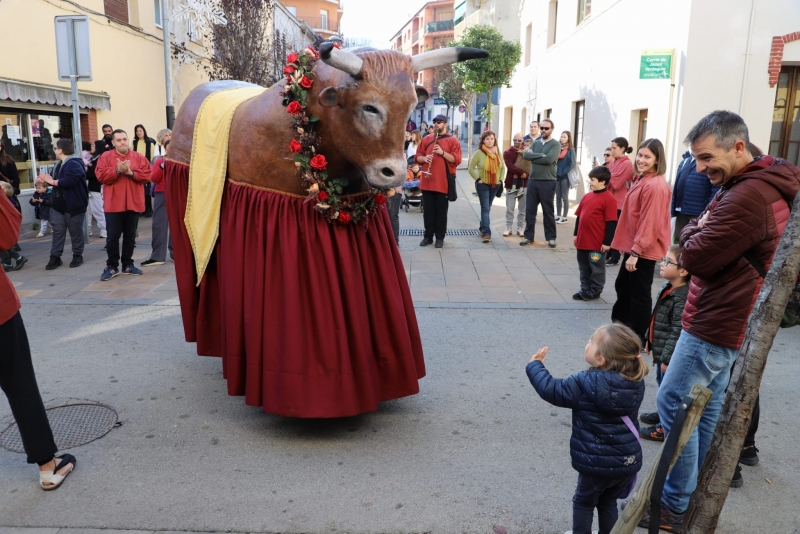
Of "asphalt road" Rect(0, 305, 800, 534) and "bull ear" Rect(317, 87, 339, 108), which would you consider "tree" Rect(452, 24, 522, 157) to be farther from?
"bull ear" Rect(317, 87, 339, 108)

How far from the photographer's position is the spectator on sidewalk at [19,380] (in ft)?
9.86

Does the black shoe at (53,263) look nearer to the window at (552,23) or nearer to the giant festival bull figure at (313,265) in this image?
the giant festival bull figure at (313,265)

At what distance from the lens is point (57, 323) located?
5969mm

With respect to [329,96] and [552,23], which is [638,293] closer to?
[329,96]

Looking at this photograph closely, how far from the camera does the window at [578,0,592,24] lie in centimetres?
1451

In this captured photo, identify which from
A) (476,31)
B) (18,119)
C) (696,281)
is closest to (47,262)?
(18,119)

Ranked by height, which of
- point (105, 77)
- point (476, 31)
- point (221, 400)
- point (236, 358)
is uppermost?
point (476, 31)

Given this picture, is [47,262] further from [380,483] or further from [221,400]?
[380,483]

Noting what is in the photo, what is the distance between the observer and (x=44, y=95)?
37.1ft

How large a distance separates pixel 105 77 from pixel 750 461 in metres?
14.1

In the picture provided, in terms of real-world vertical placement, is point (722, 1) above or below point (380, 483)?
above

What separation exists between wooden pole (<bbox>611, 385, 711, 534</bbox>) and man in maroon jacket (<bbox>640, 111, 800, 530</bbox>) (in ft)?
1.73

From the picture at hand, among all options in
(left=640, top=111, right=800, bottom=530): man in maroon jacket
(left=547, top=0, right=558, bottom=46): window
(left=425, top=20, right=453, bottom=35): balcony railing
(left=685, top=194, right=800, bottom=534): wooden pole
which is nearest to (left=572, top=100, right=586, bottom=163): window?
(left=547, top=0, right=558, bottom=46): window

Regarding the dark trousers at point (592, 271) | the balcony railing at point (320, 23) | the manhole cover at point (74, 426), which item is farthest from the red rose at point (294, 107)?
the balcony railing at point (320, 23)
